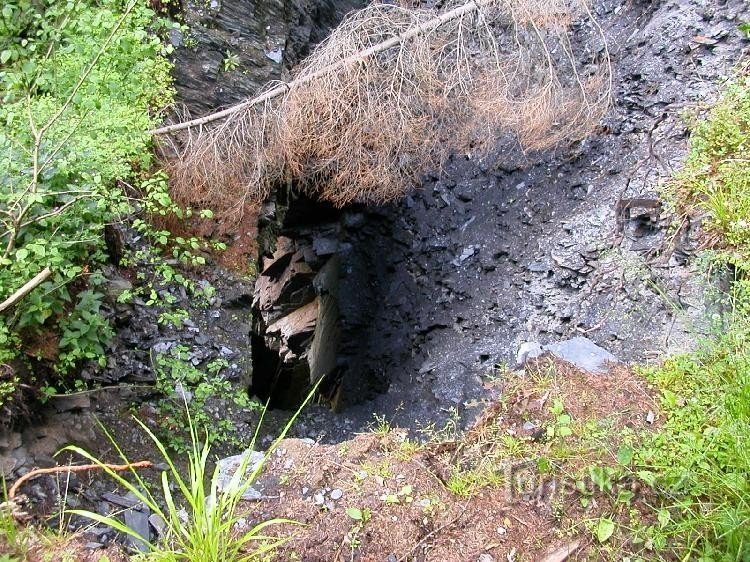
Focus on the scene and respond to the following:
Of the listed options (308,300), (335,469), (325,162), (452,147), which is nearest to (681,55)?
(452,147)

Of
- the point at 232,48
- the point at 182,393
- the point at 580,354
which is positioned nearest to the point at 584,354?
the point at 580,354

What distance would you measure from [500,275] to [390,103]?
6.36ft

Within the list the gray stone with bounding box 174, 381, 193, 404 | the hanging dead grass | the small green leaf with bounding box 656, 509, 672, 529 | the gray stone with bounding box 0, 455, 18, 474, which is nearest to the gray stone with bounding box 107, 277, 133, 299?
the gray stone with bounding box 174, 381, 193, 404

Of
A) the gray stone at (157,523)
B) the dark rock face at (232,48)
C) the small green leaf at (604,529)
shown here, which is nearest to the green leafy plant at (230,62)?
the dark rock face at (232,48)

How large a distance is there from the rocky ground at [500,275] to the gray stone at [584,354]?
174 mm

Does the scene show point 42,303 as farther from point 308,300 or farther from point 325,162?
point 308,300

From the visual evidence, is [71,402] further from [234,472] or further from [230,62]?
[230,62]

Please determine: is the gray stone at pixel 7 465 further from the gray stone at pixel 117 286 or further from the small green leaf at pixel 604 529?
the small green leaf at pixel 604 529

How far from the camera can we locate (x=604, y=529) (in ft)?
8.39

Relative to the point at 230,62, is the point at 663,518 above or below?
below

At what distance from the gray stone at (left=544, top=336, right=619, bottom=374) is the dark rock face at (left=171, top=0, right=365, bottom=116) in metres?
3.89

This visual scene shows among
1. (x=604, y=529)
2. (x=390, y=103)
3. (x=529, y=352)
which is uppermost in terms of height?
(x=390, y=103)

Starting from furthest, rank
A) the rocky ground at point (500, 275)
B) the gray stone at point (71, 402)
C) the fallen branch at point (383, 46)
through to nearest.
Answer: the fallen branch at point (383, 46) < the rocky ground at point (500, 275) < the gray stone at point (71, 402)

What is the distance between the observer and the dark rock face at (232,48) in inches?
213
